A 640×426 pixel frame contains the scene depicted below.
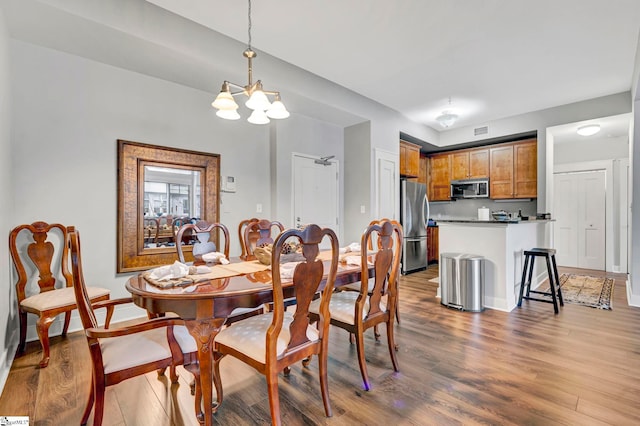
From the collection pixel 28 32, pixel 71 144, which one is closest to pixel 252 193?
pixel 71 144

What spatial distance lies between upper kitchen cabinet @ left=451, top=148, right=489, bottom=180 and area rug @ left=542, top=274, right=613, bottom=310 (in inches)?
90.1

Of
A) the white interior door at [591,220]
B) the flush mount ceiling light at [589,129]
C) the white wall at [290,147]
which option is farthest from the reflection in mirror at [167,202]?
the white interior door at [591,220]

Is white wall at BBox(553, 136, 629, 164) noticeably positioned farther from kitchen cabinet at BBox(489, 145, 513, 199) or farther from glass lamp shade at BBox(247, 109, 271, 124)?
glass lamp shade at BBox(247, 109, 271, 124)

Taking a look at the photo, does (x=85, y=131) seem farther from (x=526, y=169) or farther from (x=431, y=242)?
(x=526, y=169)

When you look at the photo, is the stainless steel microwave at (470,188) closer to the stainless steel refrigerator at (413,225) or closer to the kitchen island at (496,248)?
the stainless steel refrigerator at (413,225)

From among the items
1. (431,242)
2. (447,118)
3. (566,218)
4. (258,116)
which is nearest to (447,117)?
(447,118)

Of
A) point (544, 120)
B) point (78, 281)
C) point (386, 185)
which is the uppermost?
point (544, 120)

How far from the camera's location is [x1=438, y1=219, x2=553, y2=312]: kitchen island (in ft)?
11.5

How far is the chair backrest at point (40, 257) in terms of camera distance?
254cm

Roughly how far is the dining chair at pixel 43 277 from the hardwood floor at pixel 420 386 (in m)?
0.33

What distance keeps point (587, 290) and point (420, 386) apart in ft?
12.8

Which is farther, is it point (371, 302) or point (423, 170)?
point (423, 170)

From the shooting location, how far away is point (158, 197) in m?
3.42

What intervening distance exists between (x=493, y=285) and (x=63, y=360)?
4.19 m
